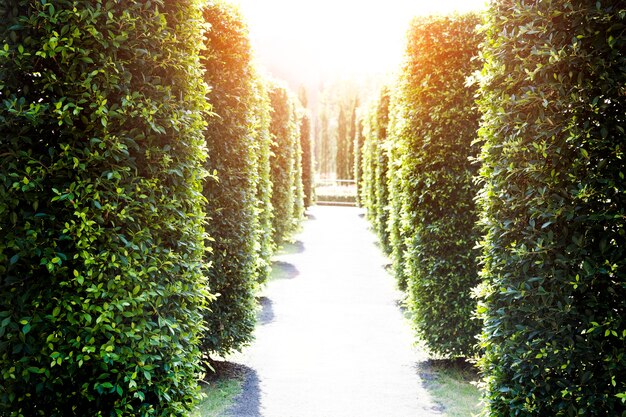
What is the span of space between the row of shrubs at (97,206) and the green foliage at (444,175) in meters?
4.20

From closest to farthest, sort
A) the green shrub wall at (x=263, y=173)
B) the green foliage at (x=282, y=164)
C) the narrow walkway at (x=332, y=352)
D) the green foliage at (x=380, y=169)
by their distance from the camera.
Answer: the narrow walkway at (x=332, y=352) → the green shrub wall at (x=263, y=173) → the green foliage at (x=380, y=169) → the green foliage at (x=282, y=164)

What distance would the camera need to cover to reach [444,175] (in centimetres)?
767

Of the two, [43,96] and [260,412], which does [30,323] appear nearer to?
[43,96]

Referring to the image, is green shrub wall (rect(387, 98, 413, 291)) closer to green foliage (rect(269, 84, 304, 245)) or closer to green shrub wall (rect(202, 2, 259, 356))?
green shrub wall (rect(202, 2, 259, 356))

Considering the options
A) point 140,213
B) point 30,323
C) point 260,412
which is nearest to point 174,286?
point 140,213

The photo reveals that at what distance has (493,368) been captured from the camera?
462 cm

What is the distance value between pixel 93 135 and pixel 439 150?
16.8 feet

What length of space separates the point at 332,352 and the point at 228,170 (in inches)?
133

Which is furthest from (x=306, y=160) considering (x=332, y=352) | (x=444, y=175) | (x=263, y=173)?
(x=444, y=175)

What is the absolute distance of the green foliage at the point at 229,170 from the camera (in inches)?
287

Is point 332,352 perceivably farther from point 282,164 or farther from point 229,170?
point 282,164

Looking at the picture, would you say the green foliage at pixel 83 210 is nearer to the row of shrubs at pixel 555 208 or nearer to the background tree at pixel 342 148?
the row of shrubs at pixel 555 208

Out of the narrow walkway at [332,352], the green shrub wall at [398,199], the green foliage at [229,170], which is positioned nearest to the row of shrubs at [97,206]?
the narrow walkway at [332,352]

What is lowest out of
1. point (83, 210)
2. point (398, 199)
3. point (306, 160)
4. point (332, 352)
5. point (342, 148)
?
point (332, 352)
